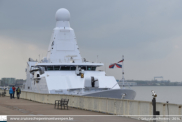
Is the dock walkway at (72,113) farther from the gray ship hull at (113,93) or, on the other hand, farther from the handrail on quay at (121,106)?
the gray ship hull at (113,93)

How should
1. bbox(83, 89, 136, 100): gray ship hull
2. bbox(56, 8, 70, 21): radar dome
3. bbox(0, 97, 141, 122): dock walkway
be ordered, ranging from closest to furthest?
1. bbox(0, 97, 141, 122): dock walkway
2. bbox(83, 89, 136, 100): gray ship hull
3. bbox(56, 8, 70, 21): radar dome

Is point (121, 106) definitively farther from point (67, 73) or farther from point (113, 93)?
point (67, 73)

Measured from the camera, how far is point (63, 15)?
4409 centimetres

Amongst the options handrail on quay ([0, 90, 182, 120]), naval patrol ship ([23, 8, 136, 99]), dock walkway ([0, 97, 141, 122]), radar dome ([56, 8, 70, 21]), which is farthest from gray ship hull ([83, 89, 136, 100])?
Result: radar dome ([56, 8, 70, 21])

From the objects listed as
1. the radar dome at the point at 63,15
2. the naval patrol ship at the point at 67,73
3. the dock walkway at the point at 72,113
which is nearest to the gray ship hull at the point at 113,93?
the naval patrol ship at the point at 67,73

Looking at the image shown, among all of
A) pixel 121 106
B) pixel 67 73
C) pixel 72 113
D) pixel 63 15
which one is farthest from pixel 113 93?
pixel 63 15

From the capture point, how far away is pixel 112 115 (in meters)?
18.6

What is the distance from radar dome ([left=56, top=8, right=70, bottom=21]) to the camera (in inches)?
1735

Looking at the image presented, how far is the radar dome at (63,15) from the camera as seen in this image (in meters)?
44.1

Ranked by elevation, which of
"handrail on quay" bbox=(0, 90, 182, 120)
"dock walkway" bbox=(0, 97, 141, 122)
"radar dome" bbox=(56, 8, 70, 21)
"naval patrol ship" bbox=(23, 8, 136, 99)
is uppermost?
"radar dome" bbox=(56, 8, 70, 21)

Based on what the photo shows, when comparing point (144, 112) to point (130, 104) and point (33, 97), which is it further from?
point (33, 97)

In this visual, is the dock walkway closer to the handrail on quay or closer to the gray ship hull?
the handrail on quay

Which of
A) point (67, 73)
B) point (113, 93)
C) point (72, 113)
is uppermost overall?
point (67, 73)

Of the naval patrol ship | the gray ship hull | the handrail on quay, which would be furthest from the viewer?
the naval patrol ship
